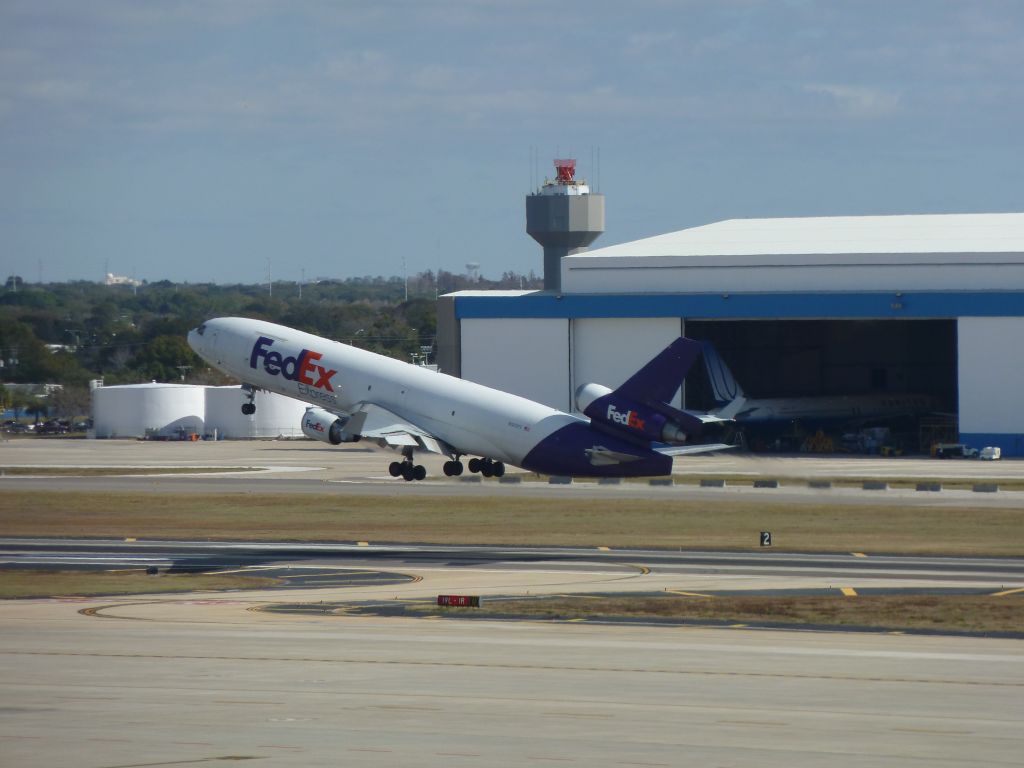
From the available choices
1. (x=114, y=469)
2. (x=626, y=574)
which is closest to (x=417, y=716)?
(x=626, y=574)

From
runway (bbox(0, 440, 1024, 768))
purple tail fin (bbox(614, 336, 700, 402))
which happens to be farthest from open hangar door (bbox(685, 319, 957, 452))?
runway (bbox(0, 440, 1024, 768))

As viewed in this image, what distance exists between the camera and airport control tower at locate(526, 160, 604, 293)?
17475cm

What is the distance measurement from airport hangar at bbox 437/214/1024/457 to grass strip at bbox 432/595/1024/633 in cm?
6173

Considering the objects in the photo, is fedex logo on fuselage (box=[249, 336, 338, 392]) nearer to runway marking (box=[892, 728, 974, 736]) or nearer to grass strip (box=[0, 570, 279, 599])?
grass strip (box=[0, 570, 279, 599])

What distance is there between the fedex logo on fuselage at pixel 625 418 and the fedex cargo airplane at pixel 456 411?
41 millimetres

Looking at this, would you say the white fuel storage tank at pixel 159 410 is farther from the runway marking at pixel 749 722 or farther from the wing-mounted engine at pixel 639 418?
the runway marking at pixel 749 722

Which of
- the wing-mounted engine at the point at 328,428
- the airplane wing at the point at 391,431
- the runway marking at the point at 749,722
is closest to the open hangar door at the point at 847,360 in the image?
the airplane wing at the point at 391,431

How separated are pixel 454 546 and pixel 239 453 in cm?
5377

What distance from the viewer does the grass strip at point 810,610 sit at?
39500 millimetres

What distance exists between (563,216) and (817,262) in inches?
2776

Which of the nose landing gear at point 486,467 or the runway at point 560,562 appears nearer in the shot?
the runway at point 560,562

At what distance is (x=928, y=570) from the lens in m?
50.7

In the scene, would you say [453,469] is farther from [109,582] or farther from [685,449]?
[109,582]

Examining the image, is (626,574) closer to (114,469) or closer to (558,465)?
(558,465)
